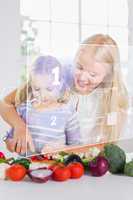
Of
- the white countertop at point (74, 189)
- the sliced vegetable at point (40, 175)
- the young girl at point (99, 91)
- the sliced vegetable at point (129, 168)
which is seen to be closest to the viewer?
the white countertop at point (74, 189)

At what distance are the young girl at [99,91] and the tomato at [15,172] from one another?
331 mm

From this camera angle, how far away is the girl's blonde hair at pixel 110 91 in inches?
68.4

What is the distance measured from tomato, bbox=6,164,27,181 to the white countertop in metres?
0.02

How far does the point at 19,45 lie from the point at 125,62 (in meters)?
0.53

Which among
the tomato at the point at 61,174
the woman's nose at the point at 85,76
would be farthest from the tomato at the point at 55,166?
the woman's nose at the point at 85,76

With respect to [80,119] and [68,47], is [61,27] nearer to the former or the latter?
[68,47]

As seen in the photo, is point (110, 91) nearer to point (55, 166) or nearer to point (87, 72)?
point (87, 72)

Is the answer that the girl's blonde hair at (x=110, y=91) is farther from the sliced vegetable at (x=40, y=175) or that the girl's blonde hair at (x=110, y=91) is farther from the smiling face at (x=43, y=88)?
the sliced vegetable at (x=40, y=175)

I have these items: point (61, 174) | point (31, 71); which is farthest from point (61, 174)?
point (31, 71)

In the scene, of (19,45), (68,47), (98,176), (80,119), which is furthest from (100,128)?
(19,45)

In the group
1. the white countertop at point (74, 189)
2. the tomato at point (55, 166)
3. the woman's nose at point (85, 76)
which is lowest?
the white countertop at point (74, 189)

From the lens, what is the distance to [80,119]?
67.3 inches

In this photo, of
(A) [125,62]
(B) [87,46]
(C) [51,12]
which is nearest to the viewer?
(C) [51,12]

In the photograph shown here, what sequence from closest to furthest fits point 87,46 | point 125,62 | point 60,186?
point 60,186 → point 87,46 → point 125,62
